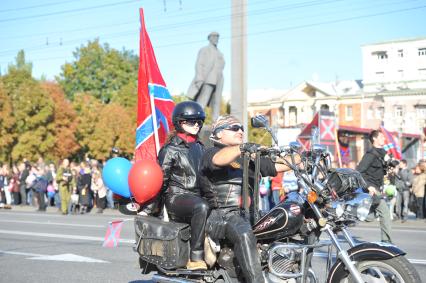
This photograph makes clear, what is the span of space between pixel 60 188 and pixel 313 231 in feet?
59.2

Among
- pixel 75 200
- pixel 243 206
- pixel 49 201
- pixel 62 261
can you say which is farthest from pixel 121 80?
pixel 243 206

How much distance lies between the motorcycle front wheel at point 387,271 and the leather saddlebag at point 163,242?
1.45m

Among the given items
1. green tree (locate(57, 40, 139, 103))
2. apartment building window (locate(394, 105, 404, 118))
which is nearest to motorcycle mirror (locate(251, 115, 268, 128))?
green tree (locate(57, 40, 139, 103))

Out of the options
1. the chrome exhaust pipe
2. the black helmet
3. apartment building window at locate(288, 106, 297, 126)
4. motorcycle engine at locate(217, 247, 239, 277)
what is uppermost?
apartment building window at locate(288, 106, 297, 126)

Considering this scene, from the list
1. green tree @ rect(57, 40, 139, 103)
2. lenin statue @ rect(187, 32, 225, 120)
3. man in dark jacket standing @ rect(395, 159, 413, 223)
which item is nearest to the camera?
lenin statue @ rect(187, 32, 225, 120)

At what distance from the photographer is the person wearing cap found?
5184mm

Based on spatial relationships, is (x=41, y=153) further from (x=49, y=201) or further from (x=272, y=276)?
(x=272, y=276)

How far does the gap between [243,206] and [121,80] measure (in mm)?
65790

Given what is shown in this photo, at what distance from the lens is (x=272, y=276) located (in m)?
5.21

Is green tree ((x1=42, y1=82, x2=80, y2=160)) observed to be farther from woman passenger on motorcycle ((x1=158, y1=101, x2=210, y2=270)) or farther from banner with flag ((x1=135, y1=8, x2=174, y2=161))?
woman passenger on motorcycle ((x1=158, y1=101, x2=210, y2=270))

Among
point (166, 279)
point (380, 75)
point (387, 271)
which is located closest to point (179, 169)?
point (166, 279)

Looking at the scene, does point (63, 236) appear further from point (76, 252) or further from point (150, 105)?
point (150, 105)

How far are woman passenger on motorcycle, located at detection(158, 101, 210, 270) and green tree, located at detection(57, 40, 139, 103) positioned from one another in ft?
208

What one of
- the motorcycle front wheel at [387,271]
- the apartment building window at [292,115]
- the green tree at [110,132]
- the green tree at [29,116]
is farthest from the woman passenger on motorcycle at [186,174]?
the apartment building window at [292,115]
